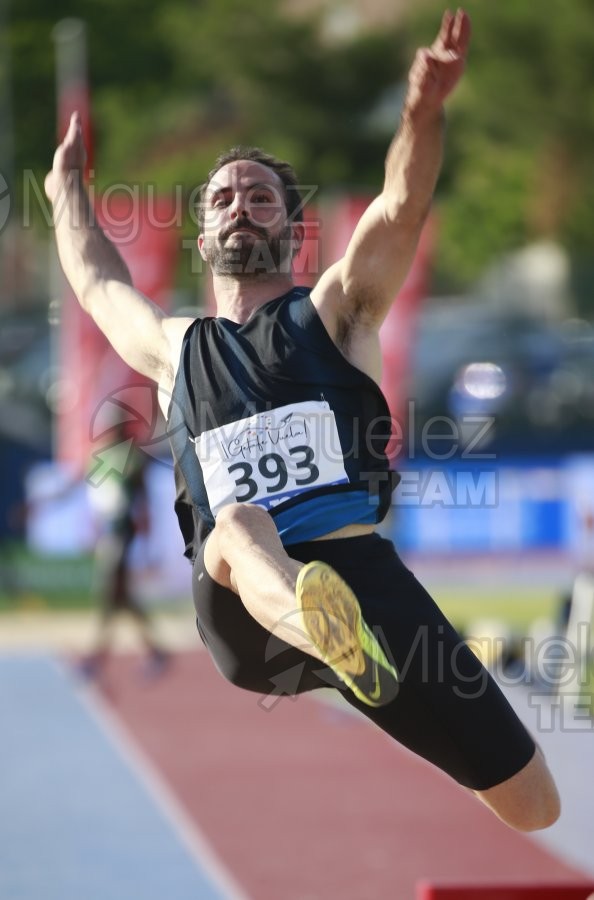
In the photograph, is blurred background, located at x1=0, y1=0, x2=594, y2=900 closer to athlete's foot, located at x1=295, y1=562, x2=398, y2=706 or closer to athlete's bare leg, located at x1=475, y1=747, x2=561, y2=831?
athlete's bare leg, located at x1=475, y1=747, x2=561, y2=831

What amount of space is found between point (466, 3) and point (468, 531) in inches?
612

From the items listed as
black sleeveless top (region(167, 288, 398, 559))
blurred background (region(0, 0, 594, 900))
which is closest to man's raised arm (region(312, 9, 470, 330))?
black sleeveless top (region(167, 288, 398, 559))

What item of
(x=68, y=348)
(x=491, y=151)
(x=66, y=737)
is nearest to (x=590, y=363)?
(x=68, y=348)

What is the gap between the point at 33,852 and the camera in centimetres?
741

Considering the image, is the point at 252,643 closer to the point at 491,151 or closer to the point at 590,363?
the point at 590,363

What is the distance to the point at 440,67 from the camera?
4.09 meters

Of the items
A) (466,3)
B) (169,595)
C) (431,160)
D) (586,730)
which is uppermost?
(466,3)

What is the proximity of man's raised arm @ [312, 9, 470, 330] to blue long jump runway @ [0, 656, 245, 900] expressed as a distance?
10.6 ft

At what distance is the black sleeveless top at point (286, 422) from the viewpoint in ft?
14.3

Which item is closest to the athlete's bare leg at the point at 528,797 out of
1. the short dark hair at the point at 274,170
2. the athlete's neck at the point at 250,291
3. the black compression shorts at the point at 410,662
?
the black compression shorts at the point at 410,662

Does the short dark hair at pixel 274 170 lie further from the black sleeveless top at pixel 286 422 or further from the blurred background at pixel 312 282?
the blurred background at pixel 312 282

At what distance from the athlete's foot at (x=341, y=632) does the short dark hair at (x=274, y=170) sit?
3.75 feet

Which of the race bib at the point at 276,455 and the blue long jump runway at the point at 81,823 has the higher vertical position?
the race bib at the point at 276,455

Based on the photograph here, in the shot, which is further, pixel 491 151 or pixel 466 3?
pixel 491 151
